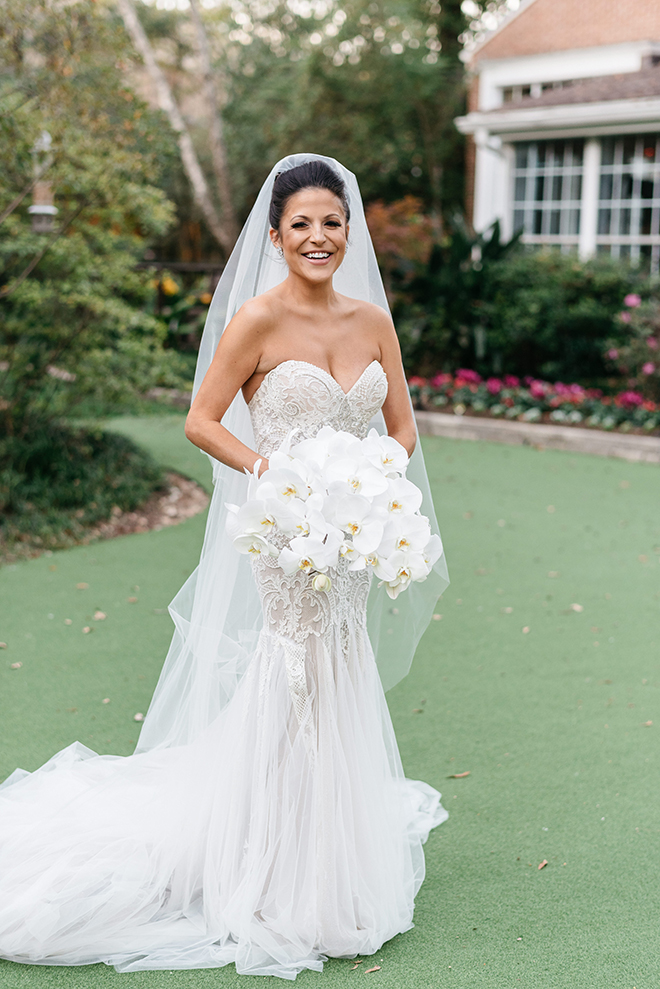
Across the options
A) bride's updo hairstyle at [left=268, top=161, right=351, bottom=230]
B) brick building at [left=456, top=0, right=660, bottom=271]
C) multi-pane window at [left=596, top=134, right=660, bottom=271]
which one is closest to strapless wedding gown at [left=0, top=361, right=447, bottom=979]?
bride's updo hairstyle at [left=268, top=161, right=351, bottom=230]

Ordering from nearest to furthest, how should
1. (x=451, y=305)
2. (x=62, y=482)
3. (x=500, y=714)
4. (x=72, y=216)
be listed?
1. (x=500, y=714)
2. (x=72, y=216)
3. (x=62, y=482)
4. (x=451, y=305)

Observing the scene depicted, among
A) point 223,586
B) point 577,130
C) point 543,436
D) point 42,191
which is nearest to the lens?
point 223,586

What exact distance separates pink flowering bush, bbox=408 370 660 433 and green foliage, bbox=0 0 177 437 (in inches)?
194

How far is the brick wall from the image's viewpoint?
15.7 meters

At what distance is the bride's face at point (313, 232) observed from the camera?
101 inches

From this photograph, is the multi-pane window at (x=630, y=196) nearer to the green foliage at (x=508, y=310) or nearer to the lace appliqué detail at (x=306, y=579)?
the green foliage at (x=508, y=310)

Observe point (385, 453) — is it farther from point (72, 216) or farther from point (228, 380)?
point (72, 216)

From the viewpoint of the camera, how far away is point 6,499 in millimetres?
7016

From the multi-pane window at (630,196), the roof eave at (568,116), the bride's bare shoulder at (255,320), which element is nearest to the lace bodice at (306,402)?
the bride's bare shoulder at (255,320)

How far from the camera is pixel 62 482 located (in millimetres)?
7453

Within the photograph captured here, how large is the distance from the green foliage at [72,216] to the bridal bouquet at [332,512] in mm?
5269

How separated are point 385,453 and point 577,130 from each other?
46.1 feet

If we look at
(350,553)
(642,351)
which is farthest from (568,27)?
(350,553)

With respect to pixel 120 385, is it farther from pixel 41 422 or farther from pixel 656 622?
pixel 656 622
